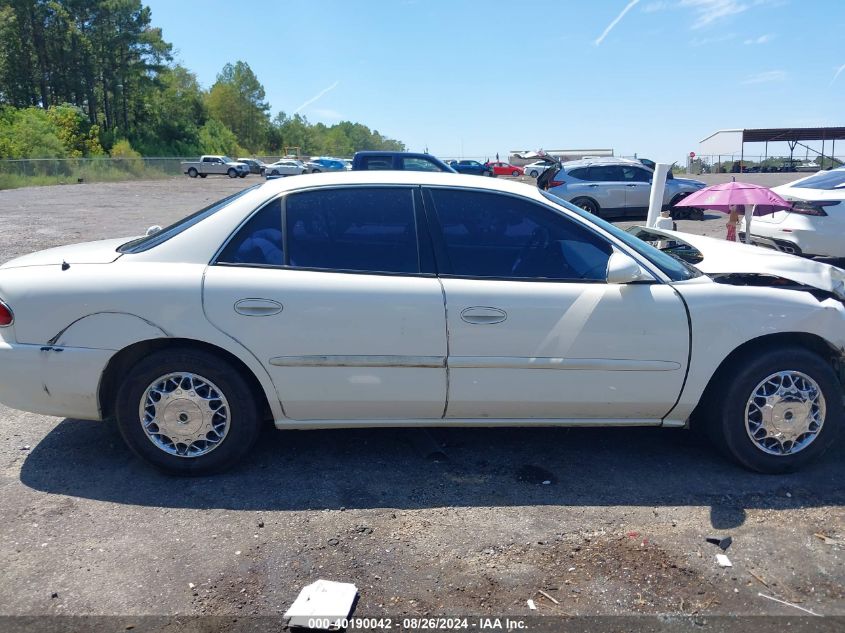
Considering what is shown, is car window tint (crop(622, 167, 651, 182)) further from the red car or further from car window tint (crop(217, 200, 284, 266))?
the red car

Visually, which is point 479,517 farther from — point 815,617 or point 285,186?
point 285,186

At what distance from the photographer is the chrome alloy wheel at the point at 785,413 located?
150 inches

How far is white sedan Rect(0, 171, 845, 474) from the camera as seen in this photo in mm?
3654

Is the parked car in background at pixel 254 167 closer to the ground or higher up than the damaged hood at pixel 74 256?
higher up

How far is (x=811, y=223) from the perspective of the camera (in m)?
9.06

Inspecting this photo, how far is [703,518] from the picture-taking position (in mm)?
3477

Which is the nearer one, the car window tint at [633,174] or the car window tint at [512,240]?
the car window tint at [512,240]

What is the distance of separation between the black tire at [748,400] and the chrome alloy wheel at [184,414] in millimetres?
2703

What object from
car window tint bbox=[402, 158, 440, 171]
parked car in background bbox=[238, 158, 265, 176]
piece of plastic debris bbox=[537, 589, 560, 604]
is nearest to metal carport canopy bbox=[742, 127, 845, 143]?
parked car in background bbox=[238, 158, 265, 176]

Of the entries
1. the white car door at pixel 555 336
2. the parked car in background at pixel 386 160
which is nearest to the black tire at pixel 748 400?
the white car door at pixel 555 336

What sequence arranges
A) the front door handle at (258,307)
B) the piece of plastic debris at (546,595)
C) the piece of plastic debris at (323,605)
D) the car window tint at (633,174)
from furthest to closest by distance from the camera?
the car window tint at (633,174) → the front door handle at (258,307) → the piece of plastic debris at (546,595) → the piece of plastic debris at (323,605)

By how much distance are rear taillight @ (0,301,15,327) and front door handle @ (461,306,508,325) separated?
94.4 inches

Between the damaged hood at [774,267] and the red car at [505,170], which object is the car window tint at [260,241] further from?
the red car at [505,170]

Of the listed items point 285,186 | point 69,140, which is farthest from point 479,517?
point 69,140
